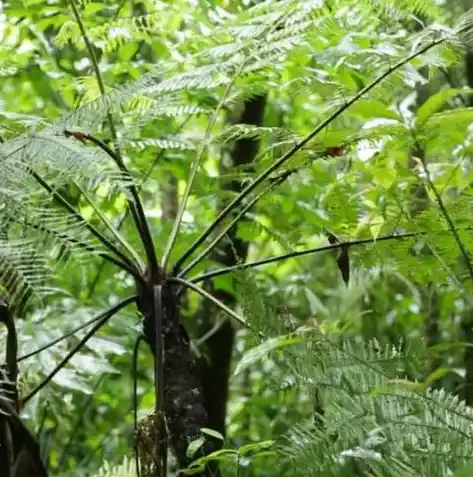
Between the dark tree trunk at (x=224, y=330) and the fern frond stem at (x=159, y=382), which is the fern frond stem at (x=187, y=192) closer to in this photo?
the fern frond stem at (x=159, y=382)

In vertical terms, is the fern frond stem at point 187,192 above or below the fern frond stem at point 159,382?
above

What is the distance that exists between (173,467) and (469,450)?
35 cm

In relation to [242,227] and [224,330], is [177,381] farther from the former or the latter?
[224,330]

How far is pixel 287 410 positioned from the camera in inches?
59.4

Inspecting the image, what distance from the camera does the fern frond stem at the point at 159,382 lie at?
24.3 inches

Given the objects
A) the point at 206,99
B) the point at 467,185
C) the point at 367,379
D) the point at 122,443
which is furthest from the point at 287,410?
the point at 367,379

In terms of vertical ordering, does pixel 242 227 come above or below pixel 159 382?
above

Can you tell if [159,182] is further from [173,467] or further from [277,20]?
[173,467]

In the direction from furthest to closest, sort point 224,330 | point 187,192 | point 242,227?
point 224,330 → point 242,227 → point 187,192

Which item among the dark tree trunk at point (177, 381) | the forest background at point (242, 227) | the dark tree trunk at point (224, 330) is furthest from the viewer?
the dark tree trunk at point (224, 330)

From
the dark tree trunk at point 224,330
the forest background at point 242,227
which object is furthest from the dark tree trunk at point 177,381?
the dark tree trunk at point 224,330

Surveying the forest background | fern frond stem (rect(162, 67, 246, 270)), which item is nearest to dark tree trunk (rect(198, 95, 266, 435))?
the forest background

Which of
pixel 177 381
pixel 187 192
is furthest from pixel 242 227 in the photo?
pixel 177 381

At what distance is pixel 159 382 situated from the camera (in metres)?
0.66
